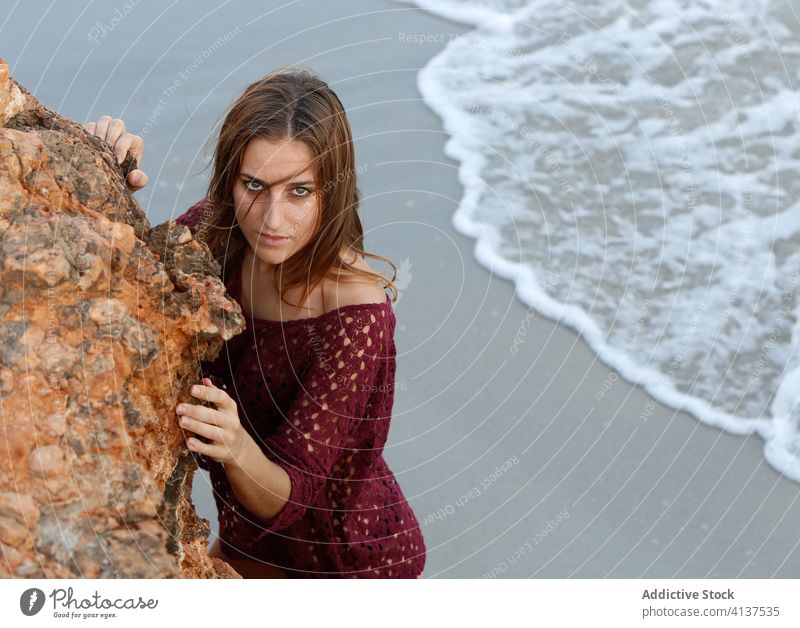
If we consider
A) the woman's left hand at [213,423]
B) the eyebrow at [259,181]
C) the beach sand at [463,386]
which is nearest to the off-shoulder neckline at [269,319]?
the eyebrow at [259,181]

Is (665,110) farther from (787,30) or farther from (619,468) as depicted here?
(619,468)

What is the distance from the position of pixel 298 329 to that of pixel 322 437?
0.98ft

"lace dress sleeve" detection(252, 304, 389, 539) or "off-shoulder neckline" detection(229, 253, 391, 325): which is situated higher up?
"off-shoulder neckline" detection(229, 253, 391, 325)

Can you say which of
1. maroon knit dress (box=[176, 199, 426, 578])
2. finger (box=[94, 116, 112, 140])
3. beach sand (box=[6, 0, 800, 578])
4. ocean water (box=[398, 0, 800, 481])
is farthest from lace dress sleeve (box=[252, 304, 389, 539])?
ocean water (box=[398, 0, 800, 481])

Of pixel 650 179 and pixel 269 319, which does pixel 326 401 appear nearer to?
pixel 269 319

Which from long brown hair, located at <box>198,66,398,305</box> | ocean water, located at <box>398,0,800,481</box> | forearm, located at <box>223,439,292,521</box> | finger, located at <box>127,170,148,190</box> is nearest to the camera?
forearm, located at <box>223,439,292,521</box>

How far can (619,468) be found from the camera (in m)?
4.18

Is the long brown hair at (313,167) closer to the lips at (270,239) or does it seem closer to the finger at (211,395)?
the lips at (270,239)

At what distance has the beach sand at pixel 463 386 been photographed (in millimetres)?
3893

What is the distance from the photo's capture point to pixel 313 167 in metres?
2.50

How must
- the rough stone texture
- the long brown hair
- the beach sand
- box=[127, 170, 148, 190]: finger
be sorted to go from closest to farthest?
the rough stone texture, box=[127, 170, 148, 190]: finger, the long brown hair, the beach sand

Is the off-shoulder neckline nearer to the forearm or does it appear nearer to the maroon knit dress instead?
the maroon knit dress

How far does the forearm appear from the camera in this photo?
2127 millimetres

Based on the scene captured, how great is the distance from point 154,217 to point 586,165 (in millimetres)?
2570
